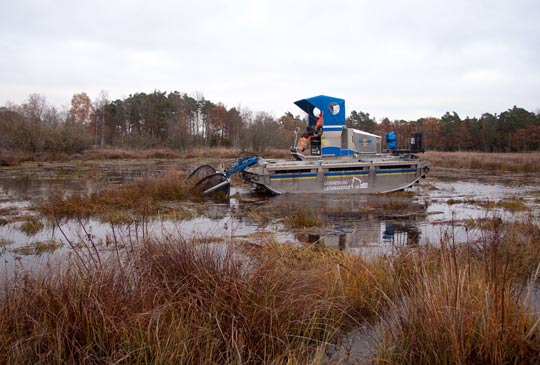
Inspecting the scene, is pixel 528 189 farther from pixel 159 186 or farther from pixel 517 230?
pixel 159 186

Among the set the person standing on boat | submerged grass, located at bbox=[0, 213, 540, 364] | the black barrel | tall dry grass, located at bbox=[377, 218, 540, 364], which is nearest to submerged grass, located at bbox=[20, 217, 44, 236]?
submerged grass, located at bbox=[0, 213, 540, 364]

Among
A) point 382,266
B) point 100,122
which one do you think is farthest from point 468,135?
point 382,266

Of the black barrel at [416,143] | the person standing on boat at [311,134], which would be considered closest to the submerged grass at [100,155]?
the person standing on boat at [311,134]

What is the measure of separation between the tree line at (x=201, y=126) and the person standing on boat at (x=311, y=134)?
29.8 metres

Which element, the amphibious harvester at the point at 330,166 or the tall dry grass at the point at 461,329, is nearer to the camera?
the tall dry grass at the point at 461,329

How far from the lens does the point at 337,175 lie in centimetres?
1336

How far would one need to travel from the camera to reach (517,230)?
6.85 meters

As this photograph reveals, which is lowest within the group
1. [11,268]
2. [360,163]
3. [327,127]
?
[11,268]

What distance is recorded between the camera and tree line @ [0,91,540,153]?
47.1 m

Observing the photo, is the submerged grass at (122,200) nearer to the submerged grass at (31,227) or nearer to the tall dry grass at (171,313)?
the submerged grass at (31,227)

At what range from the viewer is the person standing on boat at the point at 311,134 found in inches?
540

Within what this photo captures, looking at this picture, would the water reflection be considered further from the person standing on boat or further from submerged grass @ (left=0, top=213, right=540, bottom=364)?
the person standing on boat

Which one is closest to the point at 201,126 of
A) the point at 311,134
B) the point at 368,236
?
the point at 311,134

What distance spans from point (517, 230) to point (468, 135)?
67011 mm
